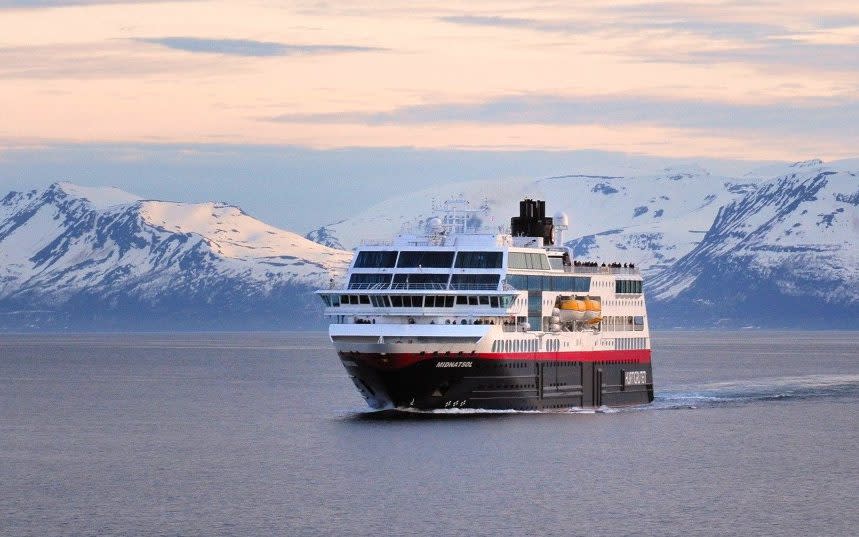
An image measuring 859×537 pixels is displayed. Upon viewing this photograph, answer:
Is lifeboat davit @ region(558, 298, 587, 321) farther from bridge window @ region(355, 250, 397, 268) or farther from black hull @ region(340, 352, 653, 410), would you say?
bridge window @ region(355, 250, 397, 268)

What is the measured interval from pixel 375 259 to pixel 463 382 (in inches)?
409

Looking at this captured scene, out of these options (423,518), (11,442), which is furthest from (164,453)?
(423,518)

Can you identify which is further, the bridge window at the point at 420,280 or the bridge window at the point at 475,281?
the bridge window at the point at 475,281

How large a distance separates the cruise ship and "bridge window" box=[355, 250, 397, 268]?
64 millimetres

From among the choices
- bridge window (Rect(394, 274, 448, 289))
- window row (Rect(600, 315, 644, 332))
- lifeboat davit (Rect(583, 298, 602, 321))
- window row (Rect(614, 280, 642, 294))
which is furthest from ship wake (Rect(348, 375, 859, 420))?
window row (Rect(614, 280, 642, 294))

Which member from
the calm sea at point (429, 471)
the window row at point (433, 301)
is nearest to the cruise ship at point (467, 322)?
the window row at point (433, 301)

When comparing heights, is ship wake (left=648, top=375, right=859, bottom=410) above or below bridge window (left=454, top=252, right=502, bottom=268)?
below

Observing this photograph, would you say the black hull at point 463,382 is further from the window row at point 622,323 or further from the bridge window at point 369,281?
the window row at point 622,323

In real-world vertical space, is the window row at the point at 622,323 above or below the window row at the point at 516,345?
above

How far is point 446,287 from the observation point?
111 m

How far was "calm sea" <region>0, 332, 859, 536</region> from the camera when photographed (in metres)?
77.7

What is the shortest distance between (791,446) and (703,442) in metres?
5.29

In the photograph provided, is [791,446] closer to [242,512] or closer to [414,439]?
[414,439]

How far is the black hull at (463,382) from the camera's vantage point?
10894 cm
